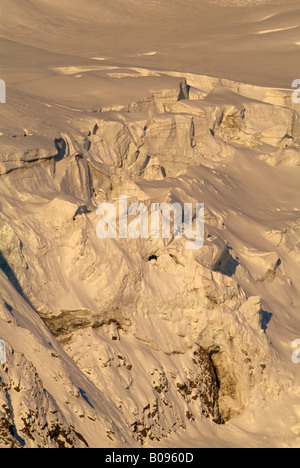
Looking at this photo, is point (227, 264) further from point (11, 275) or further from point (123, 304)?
point (11, 275)

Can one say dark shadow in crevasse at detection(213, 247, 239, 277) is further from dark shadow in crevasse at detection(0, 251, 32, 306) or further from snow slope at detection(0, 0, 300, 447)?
dark shadow in crevasse at detection(0, 251, 32, 306)

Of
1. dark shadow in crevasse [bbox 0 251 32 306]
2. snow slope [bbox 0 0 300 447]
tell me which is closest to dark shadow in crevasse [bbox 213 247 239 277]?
snow slope [bbox 0 0 300 447]

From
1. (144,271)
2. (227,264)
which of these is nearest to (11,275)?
(144,271)

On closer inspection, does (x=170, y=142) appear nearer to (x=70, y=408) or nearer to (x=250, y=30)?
(x=70, y=408)

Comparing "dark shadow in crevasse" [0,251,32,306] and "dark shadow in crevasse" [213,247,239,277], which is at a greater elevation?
"dark shadow in crevasse" [0,251,32,306]

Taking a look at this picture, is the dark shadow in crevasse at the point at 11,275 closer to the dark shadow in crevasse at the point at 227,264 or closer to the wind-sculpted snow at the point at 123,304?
the wind-sculpted snow at the point at 123,304

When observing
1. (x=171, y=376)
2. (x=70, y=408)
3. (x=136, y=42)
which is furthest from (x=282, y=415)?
(x=136, y=42)

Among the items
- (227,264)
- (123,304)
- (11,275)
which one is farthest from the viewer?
(227,264)
